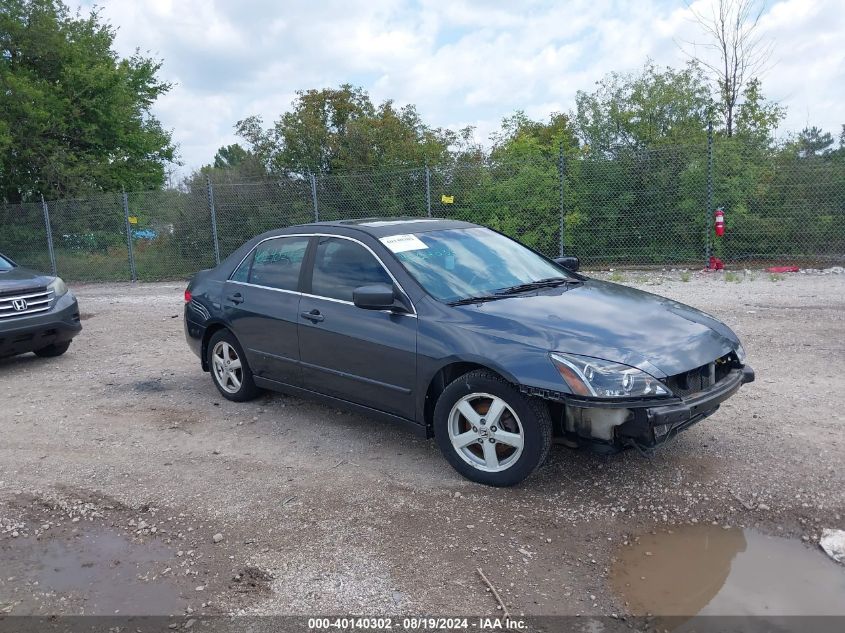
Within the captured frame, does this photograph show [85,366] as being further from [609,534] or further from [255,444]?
[609,534]

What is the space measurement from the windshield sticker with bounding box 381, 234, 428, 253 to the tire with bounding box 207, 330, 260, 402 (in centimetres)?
173

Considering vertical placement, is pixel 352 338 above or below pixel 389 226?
below

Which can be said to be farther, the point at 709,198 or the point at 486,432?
the point at 709,198

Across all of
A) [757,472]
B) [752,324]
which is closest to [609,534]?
[757,472]

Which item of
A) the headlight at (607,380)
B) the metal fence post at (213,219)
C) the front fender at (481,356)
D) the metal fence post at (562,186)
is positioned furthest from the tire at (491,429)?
the metal fence post at (213,219)

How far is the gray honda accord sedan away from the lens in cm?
384

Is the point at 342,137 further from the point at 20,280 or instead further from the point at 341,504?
the point at 341,504

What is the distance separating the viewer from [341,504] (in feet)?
13.5

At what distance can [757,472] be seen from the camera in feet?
14.0

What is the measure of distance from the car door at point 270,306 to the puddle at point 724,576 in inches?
113

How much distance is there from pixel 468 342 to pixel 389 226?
60.4 inches

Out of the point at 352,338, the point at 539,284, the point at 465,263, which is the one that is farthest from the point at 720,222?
the point at 352,338

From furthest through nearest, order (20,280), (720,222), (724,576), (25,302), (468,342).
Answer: (720,222)
(20,280)
(25,302)
(468,342)
(724,576)

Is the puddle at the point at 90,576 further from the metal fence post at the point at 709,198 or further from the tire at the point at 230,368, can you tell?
the metal fence post at the point at 709,198
